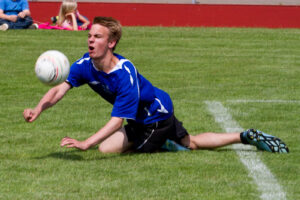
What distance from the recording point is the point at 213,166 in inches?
245

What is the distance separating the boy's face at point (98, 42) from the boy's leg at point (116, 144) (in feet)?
3.05

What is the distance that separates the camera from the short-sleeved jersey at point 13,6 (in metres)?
17.7

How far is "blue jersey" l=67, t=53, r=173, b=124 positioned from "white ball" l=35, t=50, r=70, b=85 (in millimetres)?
214

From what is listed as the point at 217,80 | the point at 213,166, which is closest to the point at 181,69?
the point at 217,80

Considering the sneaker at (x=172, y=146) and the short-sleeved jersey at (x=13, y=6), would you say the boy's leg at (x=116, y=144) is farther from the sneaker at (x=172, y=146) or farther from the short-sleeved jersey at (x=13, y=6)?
the short-sleeved jersey at (x=13, y=6)

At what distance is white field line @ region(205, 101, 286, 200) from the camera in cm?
539

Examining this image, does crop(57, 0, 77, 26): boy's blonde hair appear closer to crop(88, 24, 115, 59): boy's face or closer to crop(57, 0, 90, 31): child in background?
crop(57, 0, 90, 31): child in background

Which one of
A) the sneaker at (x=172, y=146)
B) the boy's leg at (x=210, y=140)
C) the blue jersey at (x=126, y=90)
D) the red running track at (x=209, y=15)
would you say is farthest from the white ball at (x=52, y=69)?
the red running track at (x=209, y=15)

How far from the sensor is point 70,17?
18.6 metres

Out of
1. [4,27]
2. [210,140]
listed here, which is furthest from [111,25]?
[4,27]

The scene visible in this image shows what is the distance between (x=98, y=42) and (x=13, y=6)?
12.0m

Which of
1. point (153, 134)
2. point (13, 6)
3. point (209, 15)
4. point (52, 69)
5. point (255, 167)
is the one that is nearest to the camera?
point (255, 167)

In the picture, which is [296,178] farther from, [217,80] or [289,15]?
[289,15]

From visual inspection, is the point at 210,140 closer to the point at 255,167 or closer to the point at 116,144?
the point at 255,167
